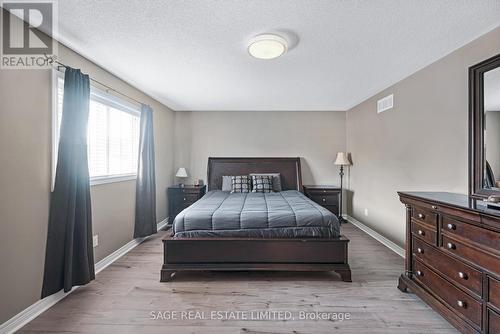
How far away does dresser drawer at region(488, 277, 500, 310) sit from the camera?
4.86ft

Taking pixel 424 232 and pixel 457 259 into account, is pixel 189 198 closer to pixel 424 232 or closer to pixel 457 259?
pixel 424 232

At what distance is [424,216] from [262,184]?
9.02 feet

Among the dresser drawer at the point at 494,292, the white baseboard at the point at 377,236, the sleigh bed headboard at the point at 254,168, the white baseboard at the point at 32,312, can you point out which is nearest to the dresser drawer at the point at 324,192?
the sleigh bed headboard at the point at 254,168

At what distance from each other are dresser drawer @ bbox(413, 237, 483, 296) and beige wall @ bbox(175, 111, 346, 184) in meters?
3.15

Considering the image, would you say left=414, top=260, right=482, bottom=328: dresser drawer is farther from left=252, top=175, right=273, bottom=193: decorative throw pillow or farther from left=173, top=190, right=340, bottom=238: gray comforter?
left=252, top=175, right=273, bottom=193: decorative throw pillow

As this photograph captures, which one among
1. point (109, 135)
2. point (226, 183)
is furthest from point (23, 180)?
point (226, 183)

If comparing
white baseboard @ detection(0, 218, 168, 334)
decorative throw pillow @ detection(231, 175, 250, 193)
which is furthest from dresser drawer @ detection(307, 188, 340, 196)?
white baseboard @ detection(0, 218, 168, 334)

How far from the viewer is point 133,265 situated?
9.86 feet

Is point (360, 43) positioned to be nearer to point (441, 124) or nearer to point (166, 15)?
point (441, 124)

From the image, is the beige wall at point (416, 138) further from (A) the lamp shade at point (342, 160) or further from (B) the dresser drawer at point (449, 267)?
(B) the dresser drawer at point (449, 267)

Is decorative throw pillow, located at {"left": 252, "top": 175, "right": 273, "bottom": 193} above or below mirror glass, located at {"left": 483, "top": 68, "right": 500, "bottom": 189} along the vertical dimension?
below

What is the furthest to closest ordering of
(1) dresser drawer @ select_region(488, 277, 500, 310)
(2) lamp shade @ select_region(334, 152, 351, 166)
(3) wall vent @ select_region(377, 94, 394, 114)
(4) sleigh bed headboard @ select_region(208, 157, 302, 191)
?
(4) sleigh bed headboard @ select_region(208, 157, 302, 191) → (2) lamp shade @ select_region(334, 152, 351, 166) → (3) wall vent @ select_region(377, 94, 394, 114) → (1) dresser drawer @ select_region(488, 277, 500, 310)

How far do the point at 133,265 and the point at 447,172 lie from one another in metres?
3.64

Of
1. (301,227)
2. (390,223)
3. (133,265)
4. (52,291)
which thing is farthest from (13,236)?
(390,223)
